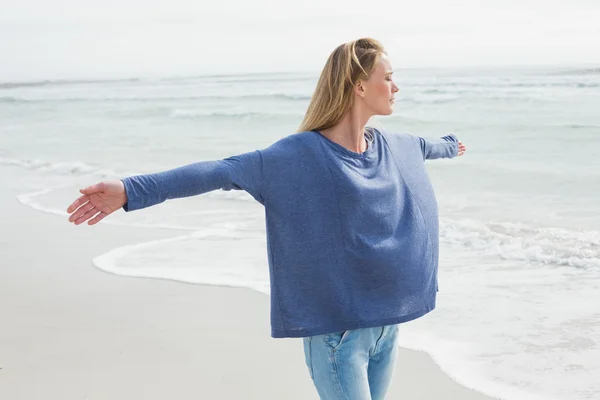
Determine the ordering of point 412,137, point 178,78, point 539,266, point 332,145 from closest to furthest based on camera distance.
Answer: point 332,145, point 412,137, point 539,266, point 178,78

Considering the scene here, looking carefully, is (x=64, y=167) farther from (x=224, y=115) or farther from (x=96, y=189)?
(x=224, y=115)

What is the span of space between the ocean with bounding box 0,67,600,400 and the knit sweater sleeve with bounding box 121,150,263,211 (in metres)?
2.26

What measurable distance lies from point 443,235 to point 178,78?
1733 inches

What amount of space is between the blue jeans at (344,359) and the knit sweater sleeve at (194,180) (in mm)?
505

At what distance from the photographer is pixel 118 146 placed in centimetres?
1875

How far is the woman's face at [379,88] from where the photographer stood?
2.50m

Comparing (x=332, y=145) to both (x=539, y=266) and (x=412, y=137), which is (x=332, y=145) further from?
(x=539, y=266)

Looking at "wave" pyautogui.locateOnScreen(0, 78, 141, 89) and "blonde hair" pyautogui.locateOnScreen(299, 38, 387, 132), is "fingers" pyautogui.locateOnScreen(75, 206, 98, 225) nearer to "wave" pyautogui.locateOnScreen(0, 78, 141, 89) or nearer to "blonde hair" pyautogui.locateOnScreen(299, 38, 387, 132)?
"blonde hair" pyautogui.locateOnScreen(299, 38, 387, 132)

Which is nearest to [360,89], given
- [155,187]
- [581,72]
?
[155,187]

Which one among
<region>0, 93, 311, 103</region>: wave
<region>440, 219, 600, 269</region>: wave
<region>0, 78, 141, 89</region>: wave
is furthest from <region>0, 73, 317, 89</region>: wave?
<region>440, 219, 600, 269</region>: wave

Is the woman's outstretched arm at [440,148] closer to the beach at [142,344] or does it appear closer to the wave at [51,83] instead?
the beach at [142,344]

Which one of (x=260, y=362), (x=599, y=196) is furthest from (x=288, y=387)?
(x=599, y=196)

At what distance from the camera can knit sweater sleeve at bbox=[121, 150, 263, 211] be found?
2.25 m

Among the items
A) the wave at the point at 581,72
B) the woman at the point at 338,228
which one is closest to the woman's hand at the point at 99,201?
the woman at the point at 338,228
